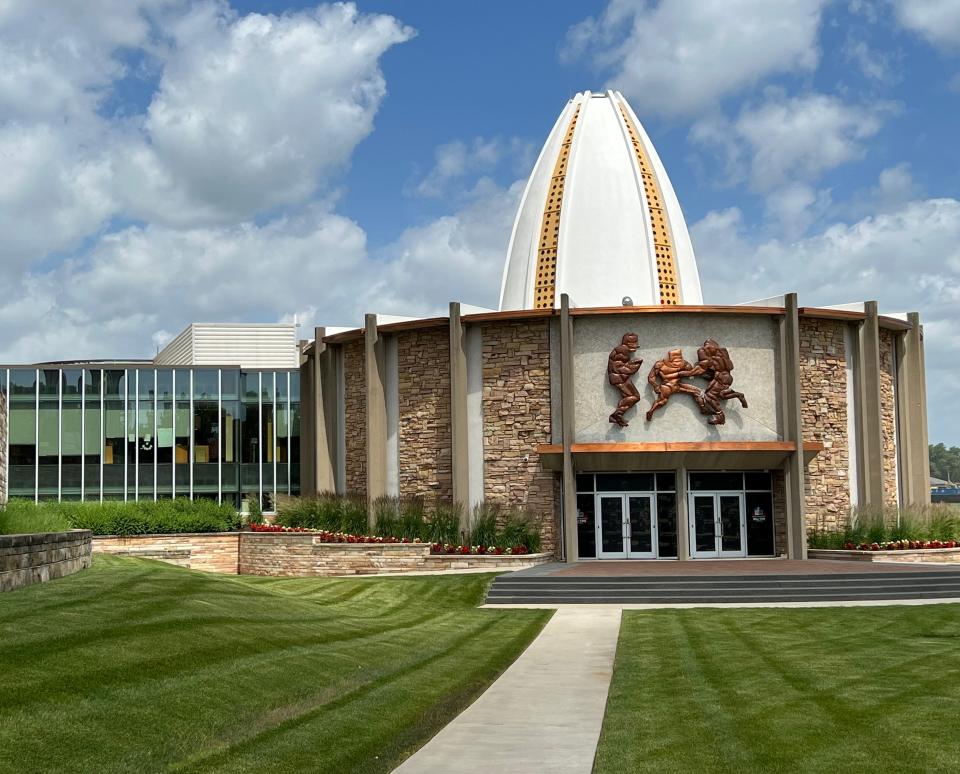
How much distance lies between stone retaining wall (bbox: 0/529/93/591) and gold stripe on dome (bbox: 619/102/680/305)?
80.7 ft

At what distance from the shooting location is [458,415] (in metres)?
31.6

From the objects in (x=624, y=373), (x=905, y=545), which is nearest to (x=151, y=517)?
(x=624, y=373)

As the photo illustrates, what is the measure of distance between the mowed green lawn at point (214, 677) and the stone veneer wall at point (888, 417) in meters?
18.9

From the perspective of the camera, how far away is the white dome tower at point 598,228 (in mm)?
38781

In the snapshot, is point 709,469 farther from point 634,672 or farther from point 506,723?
point 506,723

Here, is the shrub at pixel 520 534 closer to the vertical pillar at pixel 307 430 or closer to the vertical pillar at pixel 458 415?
the vertical pillar at pixel 458 415

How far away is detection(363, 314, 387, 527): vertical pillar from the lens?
3297 cm

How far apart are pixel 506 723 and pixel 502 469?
21438 mm

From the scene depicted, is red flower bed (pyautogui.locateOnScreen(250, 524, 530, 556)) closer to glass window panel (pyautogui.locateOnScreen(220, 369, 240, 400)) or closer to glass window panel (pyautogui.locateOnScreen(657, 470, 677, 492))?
glass window panel (pyautogui.locateOnScreen(657, 470, 677, 492))

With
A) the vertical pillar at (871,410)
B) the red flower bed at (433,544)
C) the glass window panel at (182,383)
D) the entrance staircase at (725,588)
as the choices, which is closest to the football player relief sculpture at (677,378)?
the vertical pillar at (871,410)

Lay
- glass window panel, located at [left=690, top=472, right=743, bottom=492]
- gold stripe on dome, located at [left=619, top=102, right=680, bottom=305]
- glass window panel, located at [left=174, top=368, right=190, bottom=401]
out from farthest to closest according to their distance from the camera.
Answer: glass window panel, located at [left=174, top=368, right=190, bottom=401]
gold stripe on dome, located at [left=619, top=102, right=680, bottom=305]
glass window panel, located at [left=690, top=472, right=743, bottom=492]

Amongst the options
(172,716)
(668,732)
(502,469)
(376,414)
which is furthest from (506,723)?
(376,414)

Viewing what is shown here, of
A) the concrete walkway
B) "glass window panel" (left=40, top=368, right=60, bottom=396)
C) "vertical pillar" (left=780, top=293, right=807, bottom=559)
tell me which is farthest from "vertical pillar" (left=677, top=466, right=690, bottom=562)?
"glass window panel" (left=40, top=368, right=60, bottom=396)

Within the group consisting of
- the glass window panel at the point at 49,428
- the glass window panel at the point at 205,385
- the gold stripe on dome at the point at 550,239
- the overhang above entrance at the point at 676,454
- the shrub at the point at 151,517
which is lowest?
the shrub at the point at 151,517
